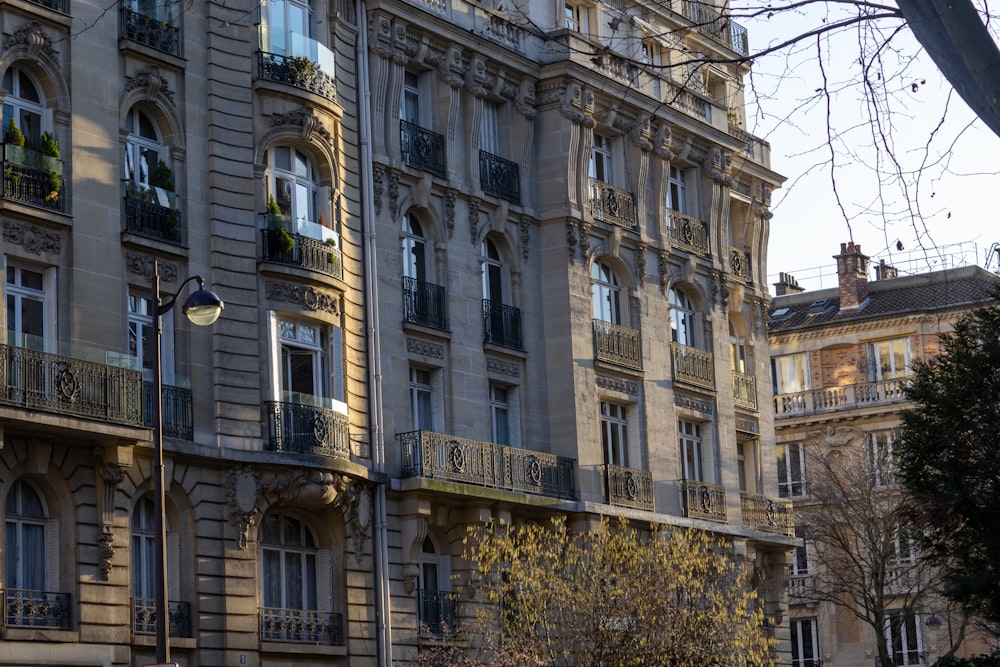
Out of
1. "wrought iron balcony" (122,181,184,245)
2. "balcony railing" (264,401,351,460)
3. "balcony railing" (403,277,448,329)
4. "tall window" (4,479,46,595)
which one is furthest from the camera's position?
"balcony railing" (403,277,448,329)

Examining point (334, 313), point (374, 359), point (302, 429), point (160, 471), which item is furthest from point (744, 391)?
point (160, 471)

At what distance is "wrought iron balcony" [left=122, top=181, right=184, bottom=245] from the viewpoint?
1244 inches

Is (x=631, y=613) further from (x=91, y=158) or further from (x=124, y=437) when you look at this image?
(x=91, y=158)

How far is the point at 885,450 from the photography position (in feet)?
213

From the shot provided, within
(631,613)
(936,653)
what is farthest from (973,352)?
(936,653)

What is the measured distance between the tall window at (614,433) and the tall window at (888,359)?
28.8 meters

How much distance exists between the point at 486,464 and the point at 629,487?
5.41 meters

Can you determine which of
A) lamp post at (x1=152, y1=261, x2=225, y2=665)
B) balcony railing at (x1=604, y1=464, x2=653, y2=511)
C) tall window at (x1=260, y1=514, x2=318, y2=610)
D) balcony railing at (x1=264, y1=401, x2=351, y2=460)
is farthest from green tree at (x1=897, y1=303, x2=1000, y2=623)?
lamp post at (x1=152, y1=261, x2=225, y2=665)

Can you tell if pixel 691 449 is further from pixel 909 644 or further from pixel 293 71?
pixel 909 644

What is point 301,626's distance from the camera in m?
33.8

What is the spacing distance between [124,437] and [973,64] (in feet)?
69.8

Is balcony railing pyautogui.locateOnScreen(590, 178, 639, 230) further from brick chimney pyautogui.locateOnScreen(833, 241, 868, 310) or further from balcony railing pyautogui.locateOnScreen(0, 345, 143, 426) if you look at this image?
brick chimney pyautogui.locateOnScreen(833, 241, 868, 310)

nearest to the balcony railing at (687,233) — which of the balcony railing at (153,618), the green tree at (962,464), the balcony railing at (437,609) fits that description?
the green tree at (962,464)

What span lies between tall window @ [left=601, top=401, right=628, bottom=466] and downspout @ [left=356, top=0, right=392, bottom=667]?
8.06m
